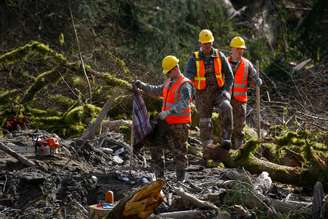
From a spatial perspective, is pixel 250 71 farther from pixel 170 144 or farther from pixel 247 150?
pixel 170 144

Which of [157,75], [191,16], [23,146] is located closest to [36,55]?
[157,75]

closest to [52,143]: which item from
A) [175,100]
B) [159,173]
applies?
[159,173]

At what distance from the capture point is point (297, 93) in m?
17.5

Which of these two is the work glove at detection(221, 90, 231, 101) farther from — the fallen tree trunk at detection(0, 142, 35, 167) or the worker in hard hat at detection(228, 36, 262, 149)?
the fallen tree trunk at detection(0, 142, 35, 167)

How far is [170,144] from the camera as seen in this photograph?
431 inches

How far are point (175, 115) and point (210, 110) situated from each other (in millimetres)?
2182

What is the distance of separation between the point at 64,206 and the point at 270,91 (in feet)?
31.3

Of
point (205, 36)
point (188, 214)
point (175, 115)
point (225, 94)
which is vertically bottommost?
point (188, 214)

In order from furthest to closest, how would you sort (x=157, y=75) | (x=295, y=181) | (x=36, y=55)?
(x=157, y=75)
(x=36, y=55)
(x=295, y=181)

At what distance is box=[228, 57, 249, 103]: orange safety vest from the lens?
13.5 metres

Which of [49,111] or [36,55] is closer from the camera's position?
[49,111]

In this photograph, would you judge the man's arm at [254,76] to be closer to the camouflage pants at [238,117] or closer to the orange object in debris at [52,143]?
the camouflage pants at [238,117]

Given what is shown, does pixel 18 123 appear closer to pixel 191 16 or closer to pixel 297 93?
pixel 297 93

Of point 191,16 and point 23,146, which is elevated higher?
point 191,16
